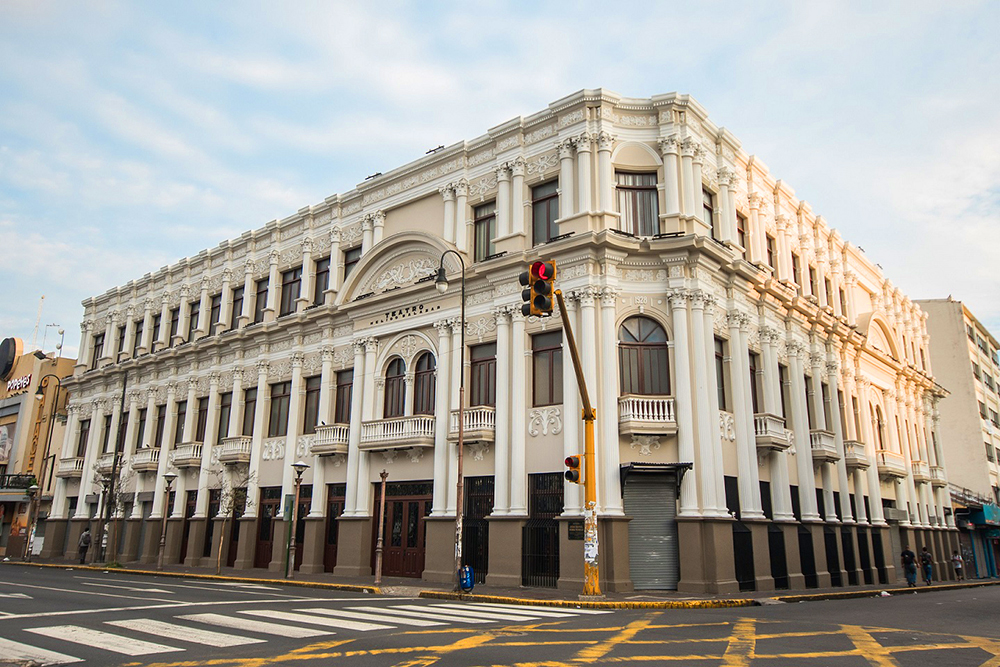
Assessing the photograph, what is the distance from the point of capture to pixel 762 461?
2748cm

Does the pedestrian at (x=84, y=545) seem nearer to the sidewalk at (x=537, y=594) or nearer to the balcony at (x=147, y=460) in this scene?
the balcony at (x=147, y=460)

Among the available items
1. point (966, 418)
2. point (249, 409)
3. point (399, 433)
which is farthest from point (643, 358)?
point (966, 418)

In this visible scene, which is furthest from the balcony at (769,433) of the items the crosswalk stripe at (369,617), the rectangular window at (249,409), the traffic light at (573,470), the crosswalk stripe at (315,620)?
the rectangular window at (249,409)

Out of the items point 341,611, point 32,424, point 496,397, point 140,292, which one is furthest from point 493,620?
point 32,424

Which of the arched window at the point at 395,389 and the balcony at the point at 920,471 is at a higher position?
the arched window at the point at 395,389

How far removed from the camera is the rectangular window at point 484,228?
29.1 metres

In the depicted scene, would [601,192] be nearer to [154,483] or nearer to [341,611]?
[341,611]

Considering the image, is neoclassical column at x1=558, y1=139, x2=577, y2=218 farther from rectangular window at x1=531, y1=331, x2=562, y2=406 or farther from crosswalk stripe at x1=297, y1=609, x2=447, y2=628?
crosswalk stripe at x1=297, y1=609, x2=447, y2=628

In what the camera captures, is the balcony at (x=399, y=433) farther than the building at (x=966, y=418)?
No

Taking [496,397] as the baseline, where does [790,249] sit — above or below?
above

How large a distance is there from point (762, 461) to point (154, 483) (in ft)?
99.3

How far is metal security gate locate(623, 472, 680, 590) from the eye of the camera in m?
22.8

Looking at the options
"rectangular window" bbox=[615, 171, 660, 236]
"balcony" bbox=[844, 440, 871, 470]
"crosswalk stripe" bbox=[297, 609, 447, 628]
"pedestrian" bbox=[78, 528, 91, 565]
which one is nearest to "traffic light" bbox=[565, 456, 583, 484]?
"crosswalk stripe" bbox=[297, 609, 447, 628]

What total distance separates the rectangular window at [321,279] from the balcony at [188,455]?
9876mm
